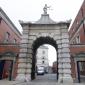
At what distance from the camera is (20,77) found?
14.7 metres

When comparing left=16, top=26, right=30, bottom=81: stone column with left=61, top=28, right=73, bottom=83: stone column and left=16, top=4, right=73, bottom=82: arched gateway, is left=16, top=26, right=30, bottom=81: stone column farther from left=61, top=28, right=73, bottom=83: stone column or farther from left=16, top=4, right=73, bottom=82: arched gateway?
left=61, top=28, right=73, bottom=83: stone column

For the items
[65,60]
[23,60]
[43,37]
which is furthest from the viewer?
[43,37]

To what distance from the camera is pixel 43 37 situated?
16562 millimetres

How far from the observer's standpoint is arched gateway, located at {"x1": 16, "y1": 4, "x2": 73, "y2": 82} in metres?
14.8

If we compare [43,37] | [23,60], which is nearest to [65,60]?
[43,37]

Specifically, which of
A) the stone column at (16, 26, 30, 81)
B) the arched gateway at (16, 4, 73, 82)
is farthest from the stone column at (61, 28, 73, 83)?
the stone column at (16, 26, 30, 81)

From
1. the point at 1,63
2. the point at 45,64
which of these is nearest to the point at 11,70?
the point at 1,63

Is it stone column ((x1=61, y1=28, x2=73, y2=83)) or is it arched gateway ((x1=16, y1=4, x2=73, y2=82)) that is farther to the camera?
arched gateway ((x1=16, y1=4, x2=73, y2=82))

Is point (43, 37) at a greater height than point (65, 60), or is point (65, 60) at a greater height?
point (43, 37)

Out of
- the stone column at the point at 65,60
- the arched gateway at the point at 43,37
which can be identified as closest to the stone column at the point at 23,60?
the arched gateway at the point at 43,37

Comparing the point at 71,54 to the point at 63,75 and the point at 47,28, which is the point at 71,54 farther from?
the point at 47,28

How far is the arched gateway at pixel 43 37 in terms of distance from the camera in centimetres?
1477

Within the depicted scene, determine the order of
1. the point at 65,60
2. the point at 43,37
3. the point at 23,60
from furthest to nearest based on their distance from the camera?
the point at 43,37 → the point at 23,60 → the point at 65,60

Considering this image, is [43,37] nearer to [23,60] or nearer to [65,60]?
[23,60]
